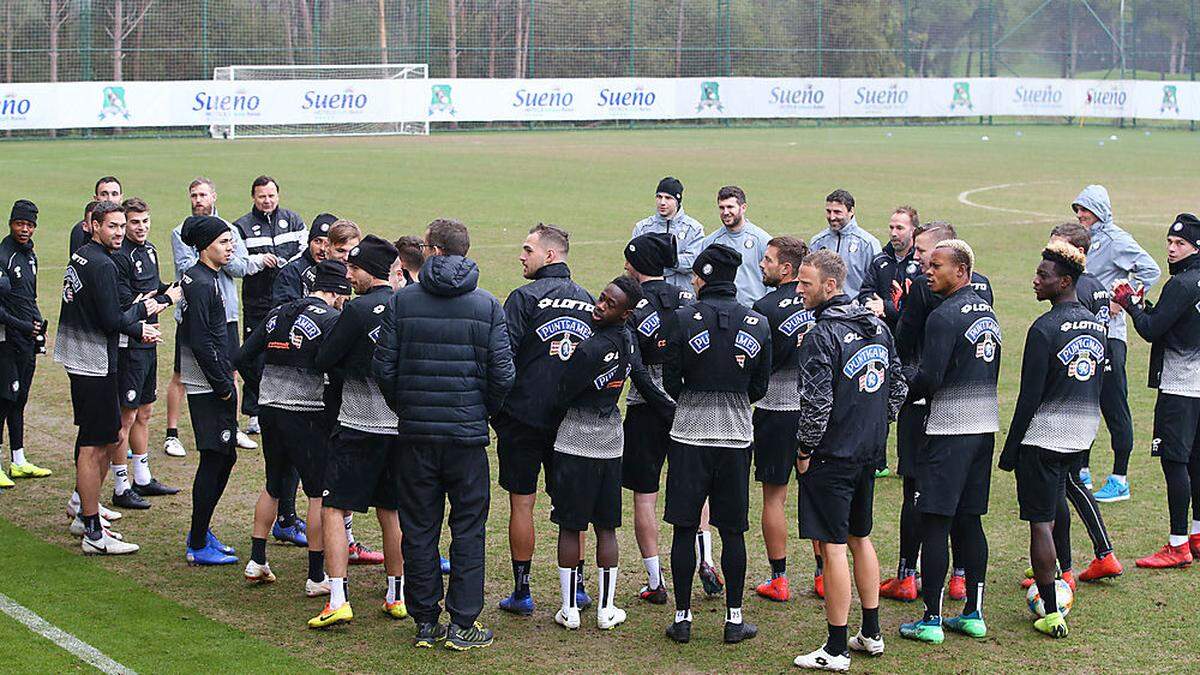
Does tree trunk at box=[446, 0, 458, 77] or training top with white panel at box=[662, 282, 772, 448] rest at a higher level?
tree trunk at box=[446, 0, 458, 77]

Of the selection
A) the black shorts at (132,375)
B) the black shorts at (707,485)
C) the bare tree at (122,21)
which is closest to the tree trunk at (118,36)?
the bare tree at (122,21)

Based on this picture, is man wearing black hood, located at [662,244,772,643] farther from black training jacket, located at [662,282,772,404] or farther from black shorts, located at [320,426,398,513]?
black shorts, located at [320,426,398,513]

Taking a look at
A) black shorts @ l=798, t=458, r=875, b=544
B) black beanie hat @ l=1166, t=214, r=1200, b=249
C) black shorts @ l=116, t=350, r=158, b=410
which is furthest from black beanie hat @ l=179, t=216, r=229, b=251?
black beanie hat @ l=1166, t=214, r=1200, b=249

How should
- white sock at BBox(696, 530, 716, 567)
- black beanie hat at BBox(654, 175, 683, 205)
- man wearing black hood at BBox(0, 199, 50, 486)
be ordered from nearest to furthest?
1. white sock at BBox(696, 530, 716, 567)
2. man wearing black hood at BBox(0, 199, 50, 486)
3. black beanie hat at BBox(654, 175, 683, 205)

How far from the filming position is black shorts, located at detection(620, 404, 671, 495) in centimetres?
859

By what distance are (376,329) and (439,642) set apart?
1811 millimetres

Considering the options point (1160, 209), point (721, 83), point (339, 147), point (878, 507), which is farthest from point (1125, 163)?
point (878, 507)

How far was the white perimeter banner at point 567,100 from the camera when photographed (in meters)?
43.4

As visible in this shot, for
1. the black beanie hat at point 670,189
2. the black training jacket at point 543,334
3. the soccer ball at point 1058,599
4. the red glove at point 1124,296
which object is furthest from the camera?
the black beanie hat at point 670,189

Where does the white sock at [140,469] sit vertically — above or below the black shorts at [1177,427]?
below

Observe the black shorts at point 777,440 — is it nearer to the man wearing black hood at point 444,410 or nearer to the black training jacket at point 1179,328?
the man wearing black hood at point 444,410

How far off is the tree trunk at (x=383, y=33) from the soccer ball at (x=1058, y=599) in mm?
45891

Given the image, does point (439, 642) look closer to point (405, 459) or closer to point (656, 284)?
point (405, 459)

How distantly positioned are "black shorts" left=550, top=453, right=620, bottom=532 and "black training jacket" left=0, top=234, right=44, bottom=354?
509cm
